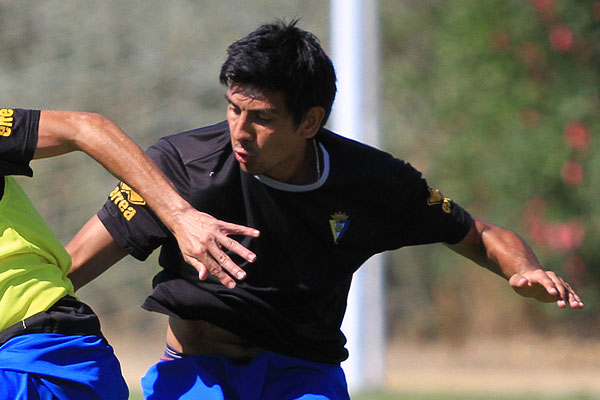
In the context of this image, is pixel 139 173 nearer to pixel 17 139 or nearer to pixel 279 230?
pixel 17 139

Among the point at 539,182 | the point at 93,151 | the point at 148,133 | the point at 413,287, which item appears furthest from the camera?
the point at 413,287

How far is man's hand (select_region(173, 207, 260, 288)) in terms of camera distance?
290cm

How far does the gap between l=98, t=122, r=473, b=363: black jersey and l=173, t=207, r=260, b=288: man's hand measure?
649 millimetres

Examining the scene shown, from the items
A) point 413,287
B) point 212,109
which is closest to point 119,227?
point 212,109

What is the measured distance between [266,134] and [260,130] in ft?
0.09

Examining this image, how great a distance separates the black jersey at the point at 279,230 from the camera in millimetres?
3635

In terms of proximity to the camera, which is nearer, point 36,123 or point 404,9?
point 36,123

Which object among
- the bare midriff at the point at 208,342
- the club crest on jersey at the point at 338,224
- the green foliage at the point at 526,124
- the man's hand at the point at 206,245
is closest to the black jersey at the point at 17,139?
the man's hand at the point at 206,245

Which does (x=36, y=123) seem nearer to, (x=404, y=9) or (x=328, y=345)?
(x=328, y=345)

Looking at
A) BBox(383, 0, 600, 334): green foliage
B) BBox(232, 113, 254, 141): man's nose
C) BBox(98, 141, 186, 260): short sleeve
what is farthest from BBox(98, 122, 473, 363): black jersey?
BBox(383, 0, 600, 334): green foliage

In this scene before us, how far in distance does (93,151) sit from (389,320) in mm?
10878

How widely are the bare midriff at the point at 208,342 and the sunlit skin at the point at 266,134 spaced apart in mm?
595

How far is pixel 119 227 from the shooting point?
145 inches

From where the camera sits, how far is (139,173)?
2992mm
